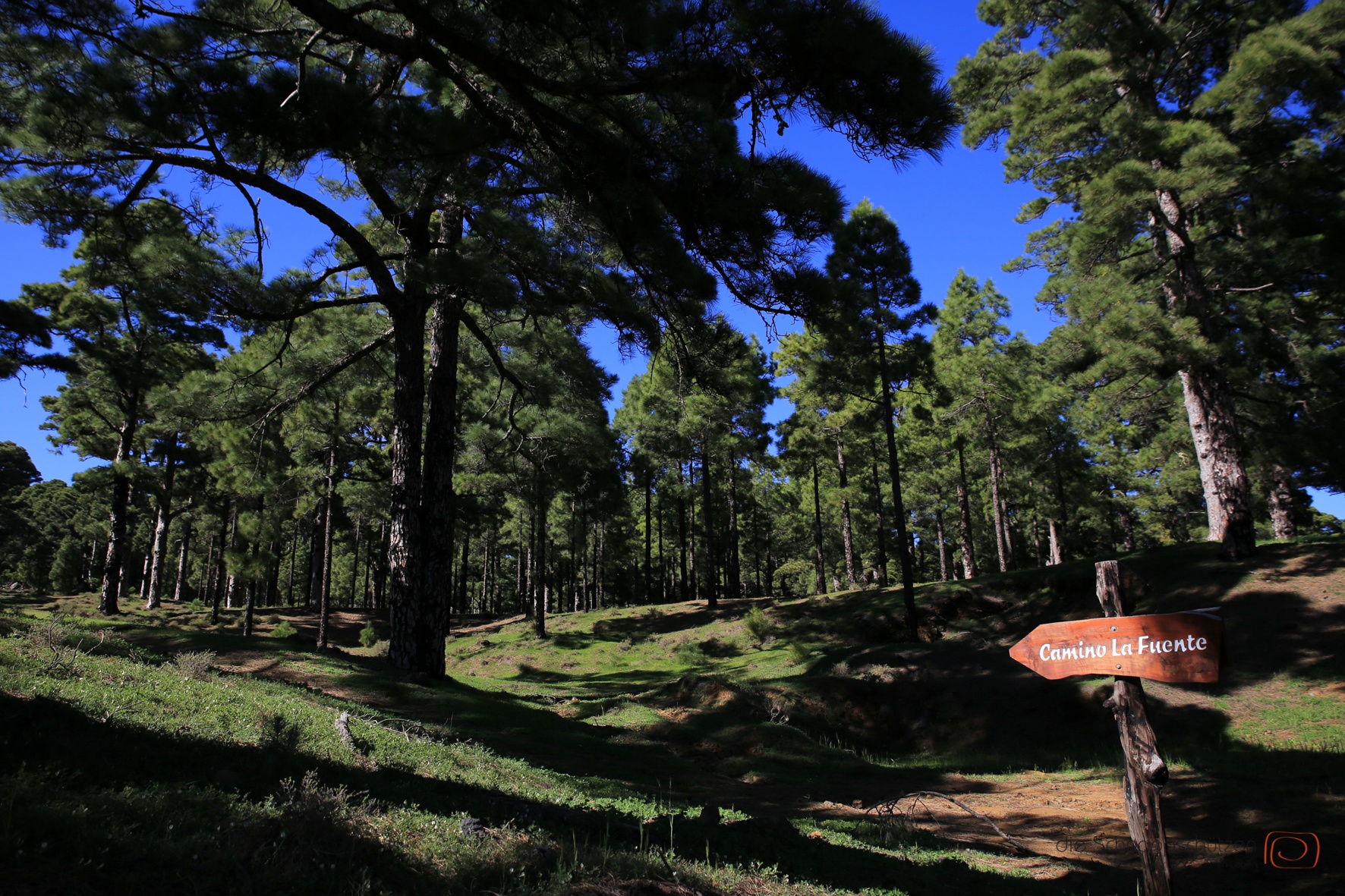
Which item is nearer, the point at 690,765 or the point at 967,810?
the point at 967,810

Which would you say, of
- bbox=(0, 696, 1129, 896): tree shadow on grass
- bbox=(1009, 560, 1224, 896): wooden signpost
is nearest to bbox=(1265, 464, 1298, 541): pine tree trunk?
bbox=(0, 696, 1129, 896): tree shadow on grass

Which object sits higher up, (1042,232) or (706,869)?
(1042,232)

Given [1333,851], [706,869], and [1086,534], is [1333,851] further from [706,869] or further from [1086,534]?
[1086,534]

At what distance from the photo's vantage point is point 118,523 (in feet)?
72.3

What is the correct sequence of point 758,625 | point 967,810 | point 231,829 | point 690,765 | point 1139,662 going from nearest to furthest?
point 231,829 → point 1139,662 → point 967,810 → point 690,765 → point 758,625

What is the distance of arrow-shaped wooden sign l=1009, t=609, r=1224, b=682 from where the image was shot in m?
4.20

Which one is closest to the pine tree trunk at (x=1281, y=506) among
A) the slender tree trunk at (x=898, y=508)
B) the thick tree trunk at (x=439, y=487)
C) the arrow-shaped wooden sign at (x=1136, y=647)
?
the slender tree trunk at (x=898, y=508)

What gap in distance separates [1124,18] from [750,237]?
1568 cm

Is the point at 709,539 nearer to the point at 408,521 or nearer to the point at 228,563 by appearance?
the point at 228,563

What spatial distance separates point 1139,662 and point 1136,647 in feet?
0.32

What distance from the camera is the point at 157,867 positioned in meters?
2.90

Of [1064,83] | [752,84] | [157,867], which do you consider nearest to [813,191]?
[752,84]

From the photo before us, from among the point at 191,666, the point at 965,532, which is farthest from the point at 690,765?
the point at 965,532

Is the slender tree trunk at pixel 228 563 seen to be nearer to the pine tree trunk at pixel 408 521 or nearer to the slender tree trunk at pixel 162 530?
the slender tree trunk at pixel 162 530
